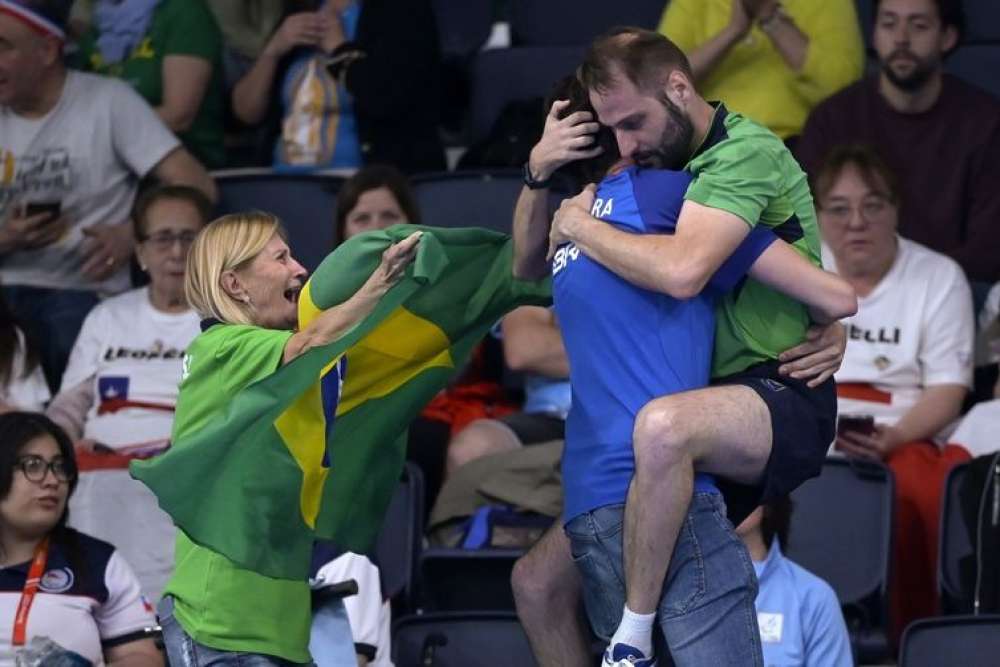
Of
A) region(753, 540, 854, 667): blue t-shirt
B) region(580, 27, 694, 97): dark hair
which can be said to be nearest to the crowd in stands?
region(753, 540, 854, 667): blue t-shirt

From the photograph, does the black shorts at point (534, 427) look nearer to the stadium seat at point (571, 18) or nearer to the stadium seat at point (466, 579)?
the stadium seat at point (466, 579)

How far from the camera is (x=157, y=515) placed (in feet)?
22.3

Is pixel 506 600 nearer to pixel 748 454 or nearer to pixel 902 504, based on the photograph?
pixel 902 504

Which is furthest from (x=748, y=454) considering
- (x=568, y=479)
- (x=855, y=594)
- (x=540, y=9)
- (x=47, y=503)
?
(x=540, y=9)

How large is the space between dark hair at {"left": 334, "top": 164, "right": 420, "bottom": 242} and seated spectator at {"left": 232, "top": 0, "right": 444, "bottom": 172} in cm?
74

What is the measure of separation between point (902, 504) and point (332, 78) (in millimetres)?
2678

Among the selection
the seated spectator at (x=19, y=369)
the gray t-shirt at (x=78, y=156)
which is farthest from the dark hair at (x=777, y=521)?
the gray t-shirt at (x=78, y=156)

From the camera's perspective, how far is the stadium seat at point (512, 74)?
8.23 metres

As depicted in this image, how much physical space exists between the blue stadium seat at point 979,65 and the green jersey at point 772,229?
3.60 metres

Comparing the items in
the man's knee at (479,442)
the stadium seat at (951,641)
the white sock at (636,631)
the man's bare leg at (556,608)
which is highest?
the white sock at (636,631)

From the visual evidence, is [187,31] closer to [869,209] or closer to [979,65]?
[869,209]

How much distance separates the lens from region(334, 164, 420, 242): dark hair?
7133 mm

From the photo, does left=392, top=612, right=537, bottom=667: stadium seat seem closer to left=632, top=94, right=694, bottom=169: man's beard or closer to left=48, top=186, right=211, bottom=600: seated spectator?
left=48, top=186, right=211, bottom=600: seated spectator

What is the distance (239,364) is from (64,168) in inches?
125
